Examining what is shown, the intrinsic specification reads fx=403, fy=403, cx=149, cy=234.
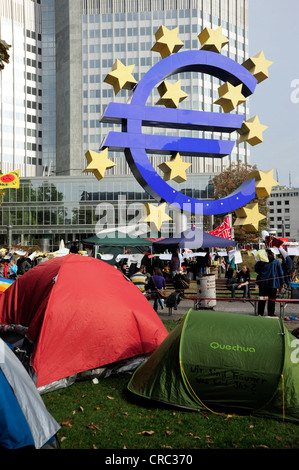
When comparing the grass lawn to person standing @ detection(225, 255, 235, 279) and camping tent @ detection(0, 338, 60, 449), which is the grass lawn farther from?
person standing @ detection(225, 255, 235, 279)

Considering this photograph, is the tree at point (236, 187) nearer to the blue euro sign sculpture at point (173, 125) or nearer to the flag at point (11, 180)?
the flag at point (11, 180)

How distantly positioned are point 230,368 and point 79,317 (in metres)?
2.62

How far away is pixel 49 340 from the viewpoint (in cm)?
630

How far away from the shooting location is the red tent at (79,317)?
6.35 metres

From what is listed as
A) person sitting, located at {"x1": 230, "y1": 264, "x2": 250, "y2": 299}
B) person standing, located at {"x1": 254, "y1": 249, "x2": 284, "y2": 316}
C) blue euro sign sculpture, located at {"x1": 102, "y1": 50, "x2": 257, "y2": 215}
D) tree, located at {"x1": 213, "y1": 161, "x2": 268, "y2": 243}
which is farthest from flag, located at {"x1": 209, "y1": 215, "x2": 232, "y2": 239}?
tree, located at {"x1": 213, "y1": 161, "x2": 268, "y2": 243}

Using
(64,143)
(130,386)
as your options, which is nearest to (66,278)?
(130,386)

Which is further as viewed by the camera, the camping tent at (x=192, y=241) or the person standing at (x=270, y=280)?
the camping tent at (x=192, y=241)

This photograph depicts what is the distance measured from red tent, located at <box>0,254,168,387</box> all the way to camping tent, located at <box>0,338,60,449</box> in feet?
5.57

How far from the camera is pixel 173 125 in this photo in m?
15.3

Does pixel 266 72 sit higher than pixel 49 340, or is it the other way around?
pixel 266 72

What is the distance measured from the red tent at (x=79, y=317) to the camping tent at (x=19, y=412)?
5.57 feet

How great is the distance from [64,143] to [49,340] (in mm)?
72613

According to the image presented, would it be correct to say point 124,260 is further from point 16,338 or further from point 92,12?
point 92,12

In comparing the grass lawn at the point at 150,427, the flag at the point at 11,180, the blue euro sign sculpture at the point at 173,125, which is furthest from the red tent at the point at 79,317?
the flag at the point at 11,180
